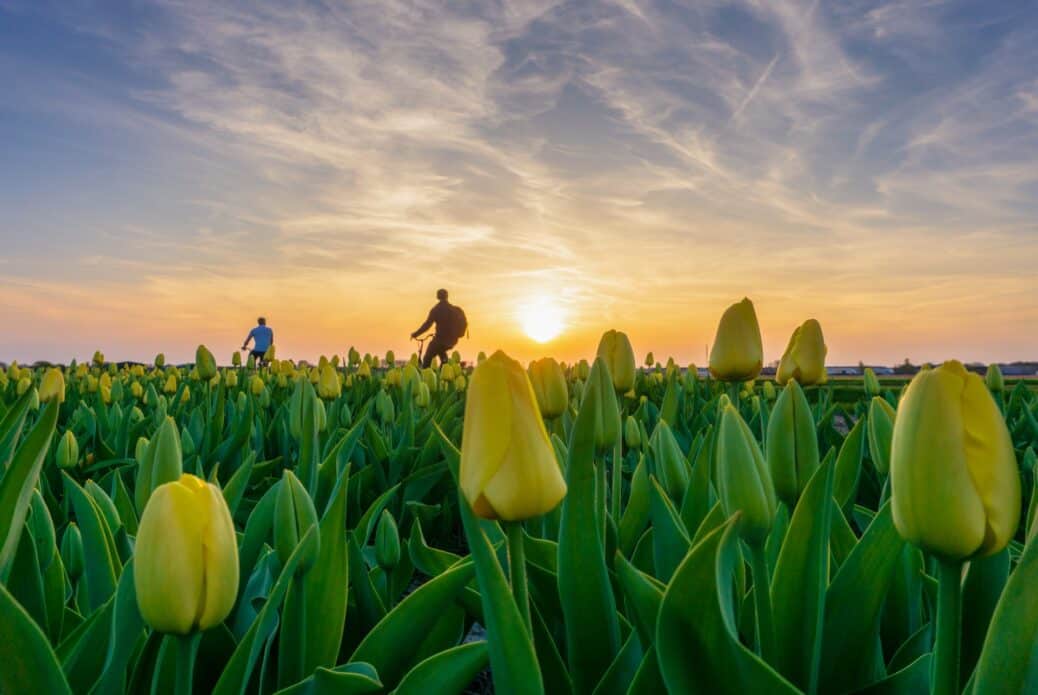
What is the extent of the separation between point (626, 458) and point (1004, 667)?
395 cm

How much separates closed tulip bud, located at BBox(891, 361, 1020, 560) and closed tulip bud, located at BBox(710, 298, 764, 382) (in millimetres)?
1062

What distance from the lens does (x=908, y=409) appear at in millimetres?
787

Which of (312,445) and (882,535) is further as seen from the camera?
(312,445)

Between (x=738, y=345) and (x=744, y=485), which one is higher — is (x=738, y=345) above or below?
above

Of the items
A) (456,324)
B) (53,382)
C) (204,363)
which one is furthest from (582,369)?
(456,324)

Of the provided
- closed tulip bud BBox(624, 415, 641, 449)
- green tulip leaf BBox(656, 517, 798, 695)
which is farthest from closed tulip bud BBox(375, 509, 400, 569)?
closed tulip bud BBox(624, 415, 641, 449)

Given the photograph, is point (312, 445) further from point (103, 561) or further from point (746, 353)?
point (746, 353)

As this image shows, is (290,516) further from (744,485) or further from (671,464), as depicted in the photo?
(671,464)

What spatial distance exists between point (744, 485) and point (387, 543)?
1167mm

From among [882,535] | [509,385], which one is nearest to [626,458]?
[882,535]

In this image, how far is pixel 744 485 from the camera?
1.12 metres

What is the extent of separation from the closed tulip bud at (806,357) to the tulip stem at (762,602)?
1.10m

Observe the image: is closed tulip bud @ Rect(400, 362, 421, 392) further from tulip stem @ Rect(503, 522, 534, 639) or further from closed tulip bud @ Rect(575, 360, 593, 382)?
tulip stem @ Rect(503, 522, 534, 639)

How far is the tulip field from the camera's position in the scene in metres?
0.81
